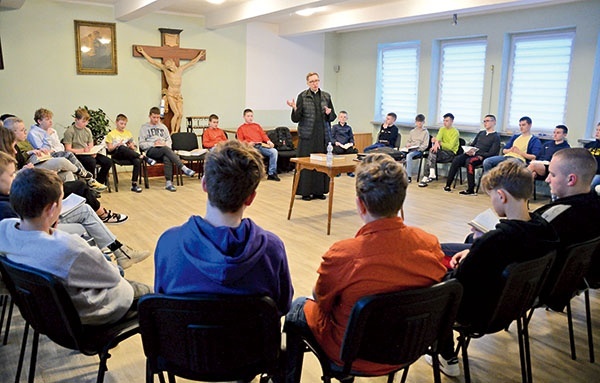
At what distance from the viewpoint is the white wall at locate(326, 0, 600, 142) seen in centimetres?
641

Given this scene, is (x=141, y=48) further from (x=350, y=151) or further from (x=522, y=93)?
(x=522, y=93)

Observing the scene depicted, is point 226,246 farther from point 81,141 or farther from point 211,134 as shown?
point 211,134

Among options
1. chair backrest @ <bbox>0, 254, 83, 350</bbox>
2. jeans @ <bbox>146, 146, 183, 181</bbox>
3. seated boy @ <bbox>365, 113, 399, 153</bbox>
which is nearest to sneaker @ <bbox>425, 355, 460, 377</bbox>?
chair backrest @ <bbox>0, 254, 83, 350</bbox>

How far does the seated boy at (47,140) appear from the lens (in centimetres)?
566

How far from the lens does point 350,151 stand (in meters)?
8.17

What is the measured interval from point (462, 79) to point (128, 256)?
6.22 metres

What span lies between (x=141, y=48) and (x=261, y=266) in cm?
705

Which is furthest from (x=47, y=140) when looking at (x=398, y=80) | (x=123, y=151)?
(x=398, y=80)

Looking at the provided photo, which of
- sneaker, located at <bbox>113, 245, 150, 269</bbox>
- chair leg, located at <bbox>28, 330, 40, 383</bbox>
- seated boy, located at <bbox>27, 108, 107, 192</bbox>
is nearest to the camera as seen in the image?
chair leg, located at <bbox>28, 330, 40, 383</bbox>

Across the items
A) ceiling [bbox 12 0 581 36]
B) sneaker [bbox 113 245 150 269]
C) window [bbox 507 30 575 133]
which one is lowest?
sneaker [bbox 113 245 150 269]

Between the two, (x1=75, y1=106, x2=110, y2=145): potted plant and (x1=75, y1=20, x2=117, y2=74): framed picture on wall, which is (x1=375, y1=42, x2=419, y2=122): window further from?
(x1=75, y1=106, x2=110, y2=145): potted plant

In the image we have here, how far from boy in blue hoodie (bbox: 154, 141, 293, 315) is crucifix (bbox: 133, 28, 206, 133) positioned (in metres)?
6.70

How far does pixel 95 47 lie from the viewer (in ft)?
24.4

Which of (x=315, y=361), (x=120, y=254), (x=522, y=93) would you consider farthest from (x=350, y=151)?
(x=315, y=361)
